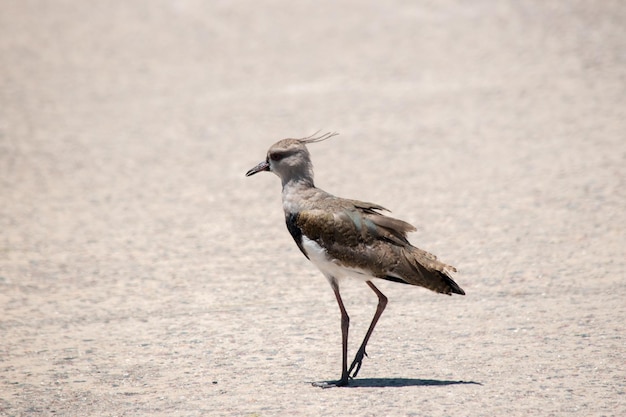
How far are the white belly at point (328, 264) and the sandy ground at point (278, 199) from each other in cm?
67

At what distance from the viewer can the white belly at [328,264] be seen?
616 cm

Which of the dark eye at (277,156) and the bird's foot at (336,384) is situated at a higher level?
the dark eye at (277,156)

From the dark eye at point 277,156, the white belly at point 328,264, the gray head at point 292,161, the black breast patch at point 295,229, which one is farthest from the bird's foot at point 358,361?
the dark eye at point 277,156

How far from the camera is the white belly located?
20.2ft

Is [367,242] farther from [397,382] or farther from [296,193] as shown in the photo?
[397,382]

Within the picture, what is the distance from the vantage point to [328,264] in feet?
20.4

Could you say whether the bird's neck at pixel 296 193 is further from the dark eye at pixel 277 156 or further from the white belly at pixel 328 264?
the white belly at pixel 328 264

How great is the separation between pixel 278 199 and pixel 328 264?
463cm

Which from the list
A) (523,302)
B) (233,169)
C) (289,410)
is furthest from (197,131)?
(289,410)

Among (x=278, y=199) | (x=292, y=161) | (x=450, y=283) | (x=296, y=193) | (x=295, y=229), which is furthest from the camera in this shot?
(x=278, y=199)

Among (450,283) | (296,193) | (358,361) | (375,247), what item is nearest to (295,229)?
(296,193)

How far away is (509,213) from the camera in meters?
9.67

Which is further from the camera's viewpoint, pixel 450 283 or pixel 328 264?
pixel 328 264

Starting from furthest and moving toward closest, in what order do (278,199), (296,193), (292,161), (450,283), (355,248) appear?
1. (278,199)
2. (292,161)
3. (296,193)
4. (355,248)
5. (450,283)
